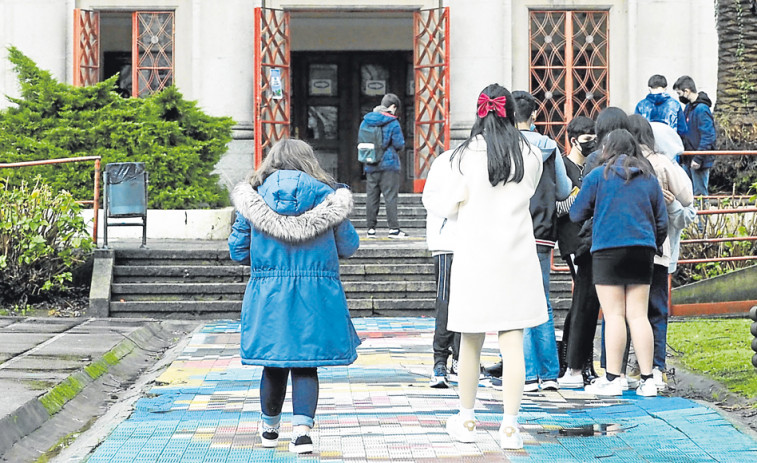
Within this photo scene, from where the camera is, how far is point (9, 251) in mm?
12688

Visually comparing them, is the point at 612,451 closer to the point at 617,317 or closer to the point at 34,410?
the point at 617,317

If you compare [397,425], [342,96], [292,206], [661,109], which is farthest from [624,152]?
[342,96]

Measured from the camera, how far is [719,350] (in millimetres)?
9648

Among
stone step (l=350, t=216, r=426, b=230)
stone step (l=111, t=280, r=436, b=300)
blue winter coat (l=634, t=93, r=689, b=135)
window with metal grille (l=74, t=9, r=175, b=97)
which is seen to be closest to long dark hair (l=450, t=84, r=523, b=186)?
stone step (l=111, t=280, r=436, b=300)

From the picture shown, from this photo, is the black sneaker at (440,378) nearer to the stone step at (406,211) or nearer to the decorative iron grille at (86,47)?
the stone step at (406,211)

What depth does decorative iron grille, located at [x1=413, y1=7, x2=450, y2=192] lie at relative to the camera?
19562 mm

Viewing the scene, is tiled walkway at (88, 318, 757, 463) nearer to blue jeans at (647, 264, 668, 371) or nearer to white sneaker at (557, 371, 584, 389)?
white sneaker at (557, 371, 584, 389)

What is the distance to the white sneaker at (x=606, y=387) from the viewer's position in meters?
7.97

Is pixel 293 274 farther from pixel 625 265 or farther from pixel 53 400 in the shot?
pixel 625 265

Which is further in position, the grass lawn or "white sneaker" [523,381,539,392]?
the grass lawn

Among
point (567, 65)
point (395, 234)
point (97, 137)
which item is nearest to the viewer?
point (395, 234)

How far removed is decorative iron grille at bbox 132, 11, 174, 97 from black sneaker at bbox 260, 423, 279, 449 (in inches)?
553

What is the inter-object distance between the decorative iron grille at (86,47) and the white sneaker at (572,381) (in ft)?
42.4

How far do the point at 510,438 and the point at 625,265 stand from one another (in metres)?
1.88
